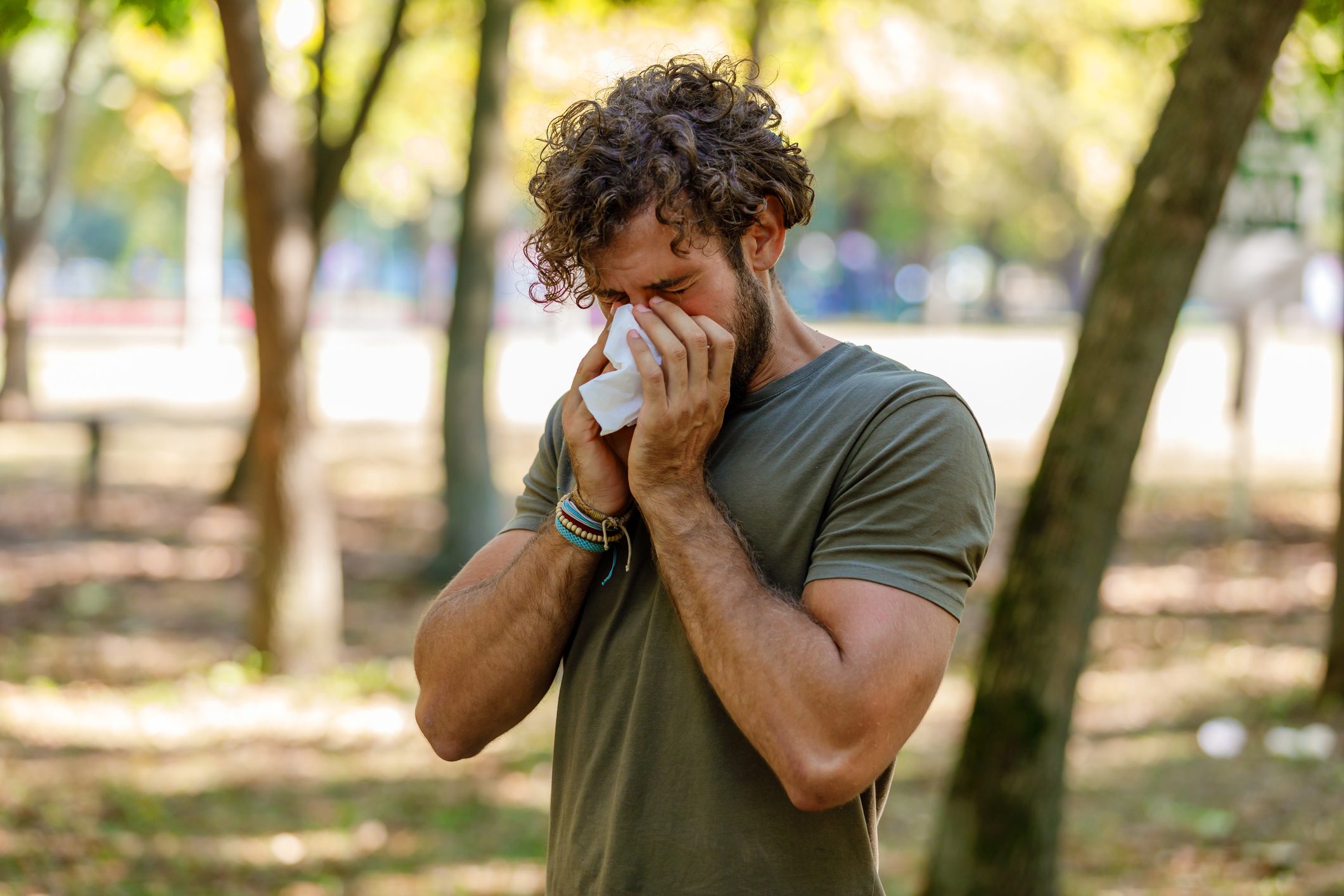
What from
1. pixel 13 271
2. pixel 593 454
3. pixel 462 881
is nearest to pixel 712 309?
pixel 593 454

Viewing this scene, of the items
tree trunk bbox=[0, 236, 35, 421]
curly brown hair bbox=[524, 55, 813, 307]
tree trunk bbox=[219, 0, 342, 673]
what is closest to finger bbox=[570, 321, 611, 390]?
curly brown hair bbox=[524, 55, 813, 307]

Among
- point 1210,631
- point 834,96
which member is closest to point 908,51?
point 834,96

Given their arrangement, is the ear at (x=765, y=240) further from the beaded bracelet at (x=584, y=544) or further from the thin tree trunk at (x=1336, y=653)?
the thin tree trunk at (x=1336, y=653)

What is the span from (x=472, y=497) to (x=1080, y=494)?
6.41 m

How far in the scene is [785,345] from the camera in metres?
2.08

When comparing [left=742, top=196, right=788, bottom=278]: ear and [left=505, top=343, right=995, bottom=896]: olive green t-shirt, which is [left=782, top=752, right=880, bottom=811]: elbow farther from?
[left=742, top=196, right=788, bottom=278]: ear

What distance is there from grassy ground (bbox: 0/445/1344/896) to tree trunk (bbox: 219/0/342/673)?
325mm

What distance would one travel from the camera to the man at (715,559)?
5.80 feet

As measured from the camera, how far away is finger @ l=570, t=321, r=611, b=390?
→ 199cm

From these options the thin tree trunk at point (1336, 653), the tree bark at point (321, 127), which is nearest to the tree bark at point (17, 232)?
the tree bark at point (321, 127)

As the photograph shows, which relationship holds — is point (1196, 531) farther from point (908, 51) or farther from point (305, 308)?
point (305, 308)

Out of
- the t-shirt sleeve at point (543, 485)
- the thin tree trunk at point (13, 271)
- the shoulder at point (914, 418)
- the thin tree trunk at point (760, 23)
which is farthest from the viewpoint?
the thin tree trunk at point (13, 271)

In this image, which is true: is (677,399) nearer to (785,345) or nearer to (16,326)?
(785,345)

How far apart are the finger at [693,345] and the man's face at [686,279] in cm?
7
